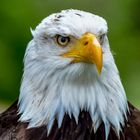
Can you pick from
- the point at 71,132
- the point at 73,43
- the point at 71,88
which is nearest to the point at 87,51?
the point at 73,43

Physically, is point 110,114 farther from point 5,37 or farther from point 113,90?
point 5,37

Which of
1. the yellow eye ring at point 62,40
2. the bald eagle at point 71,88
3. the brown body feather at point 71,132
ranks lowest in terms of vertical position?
the brown body feather at point 71,132

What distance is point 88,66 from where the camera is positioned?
6.15 metres

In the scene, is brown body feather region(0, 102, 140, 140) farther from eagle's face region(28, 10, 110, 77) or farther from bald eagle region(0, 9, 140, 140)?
eagle's face region(28, 10, 110, 77)

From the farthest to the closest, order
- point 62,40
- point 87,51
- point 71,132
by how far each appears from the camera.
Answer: point 71,132 → point 62,40 → point 87,51

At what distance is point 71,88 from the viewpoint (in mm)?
6262

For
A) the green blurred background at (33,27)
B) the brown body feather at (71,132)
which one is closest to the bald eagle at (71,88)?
the brown body feather at (71,132)

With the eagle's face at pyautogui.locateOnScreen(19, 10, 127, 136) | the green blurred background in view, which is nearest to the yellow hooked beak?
the eagle's face at pyautogui.locateOnScreen(19, 10, 127, 136)

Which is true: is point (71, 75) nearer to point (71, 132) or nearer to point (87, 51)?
point (87, 51)

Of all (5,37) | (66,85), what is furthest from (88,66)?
(5,37)

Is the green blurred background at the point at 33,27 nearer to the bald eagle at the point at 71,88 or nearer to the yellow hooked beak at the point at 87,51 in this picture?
the bald eagle at the point at 71,88

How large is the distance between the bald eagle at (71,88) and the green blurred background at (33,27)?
2998mm

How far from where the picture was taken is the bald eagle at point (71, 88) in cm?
616

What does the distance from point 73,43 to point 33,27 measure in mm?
3297
